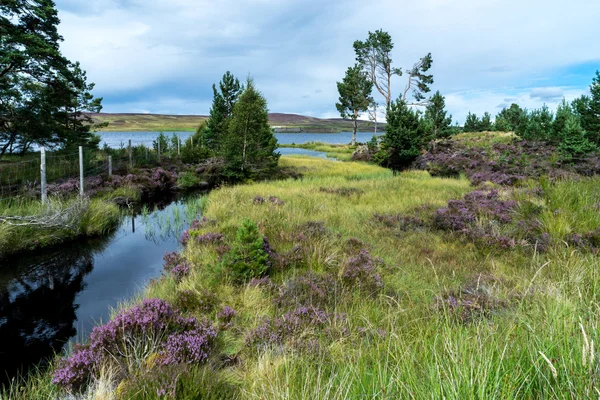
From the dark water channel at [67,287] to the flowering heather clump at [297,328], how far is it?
9.33ft

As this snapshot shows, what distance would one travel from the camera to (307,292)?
495 cm

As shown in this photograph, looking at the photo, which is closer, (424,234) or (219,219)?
(424,234)

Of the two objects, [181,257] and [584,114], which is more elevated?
[584,114]

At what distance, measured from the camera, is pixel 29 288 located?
6.45 m

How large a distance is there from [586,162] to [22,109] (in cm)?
2615

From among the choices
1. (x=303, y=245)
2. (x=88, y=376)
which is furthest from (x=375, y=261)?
(x=88, y=376)

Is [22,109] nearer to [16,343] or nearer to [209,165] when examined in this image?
[209,165]

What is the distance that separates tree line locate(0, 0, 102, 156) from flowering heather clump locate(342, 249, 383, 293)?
15.4m

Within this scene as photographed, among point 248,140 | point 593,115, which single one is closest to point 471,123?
point 593,115

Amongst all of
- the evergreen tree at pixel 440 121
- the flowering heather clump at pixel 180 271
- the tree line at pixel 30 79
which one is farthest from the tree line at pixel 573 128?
the tree line at pixel 30 79

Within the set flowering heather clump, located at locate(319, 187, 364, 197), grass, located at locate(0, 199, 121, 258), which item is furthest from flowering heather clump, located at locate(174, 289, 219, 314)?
flowering heather clump, located at locate(319, 187, 364, 197)

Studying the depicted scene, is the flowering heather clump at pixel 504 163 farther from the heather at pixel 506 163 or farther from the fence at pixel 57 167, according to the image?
the fence at pixel 57 167

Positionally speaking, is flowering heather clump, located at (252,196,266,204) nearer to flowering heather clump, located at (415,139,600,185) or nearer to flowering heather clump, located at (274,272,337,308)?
flowering heather clump, located at (274,272,337,308)

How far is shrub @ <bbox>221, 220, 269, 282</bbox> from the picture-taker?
5.55 meters
